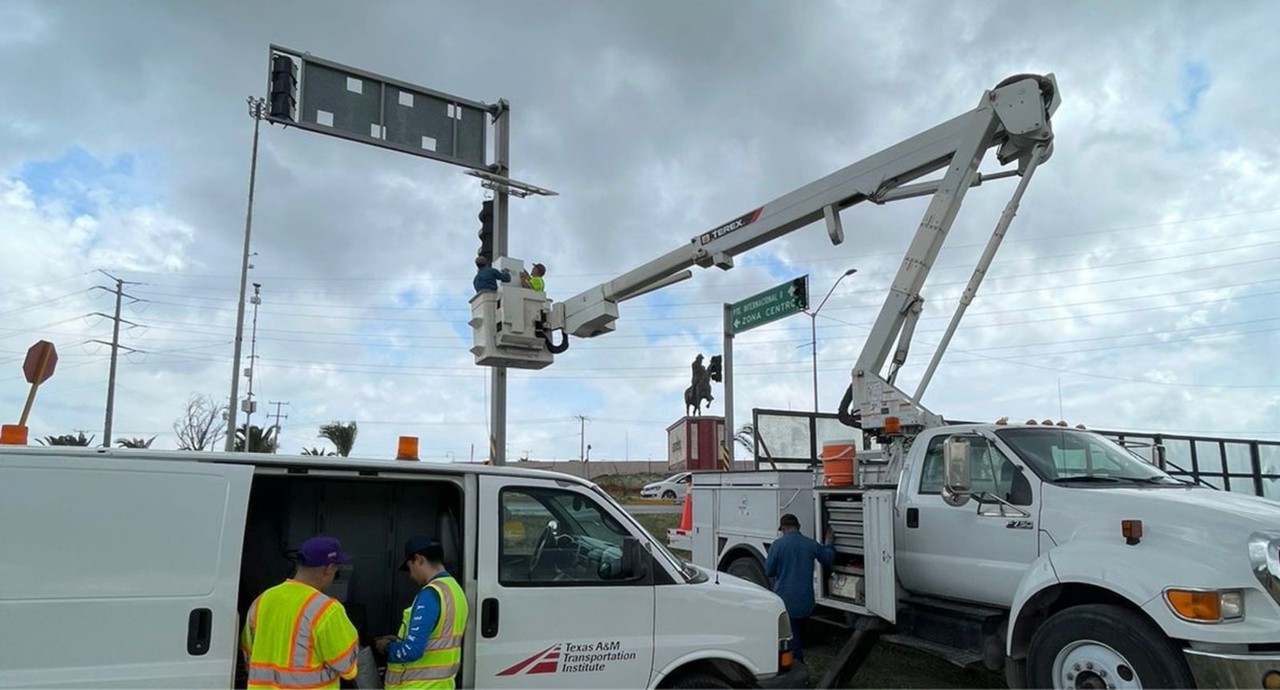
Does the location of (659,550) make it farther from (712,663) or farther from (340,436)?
(340,436)

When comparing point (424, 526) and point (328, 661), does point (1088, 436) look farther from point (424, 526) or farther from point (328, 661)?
point (328, 661)

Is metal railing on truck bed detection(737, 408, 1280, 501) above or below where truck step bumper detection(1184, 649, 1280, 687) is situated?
above

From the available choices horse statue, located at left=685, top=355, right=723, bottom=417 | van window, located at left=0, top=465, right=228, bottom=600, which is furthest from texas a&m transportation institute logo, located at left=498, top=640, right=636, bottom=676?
horse statue, located at left=685, top=355, right=723, bottom=417

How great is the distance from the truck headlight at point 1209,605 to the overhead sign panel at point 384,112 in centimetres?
795

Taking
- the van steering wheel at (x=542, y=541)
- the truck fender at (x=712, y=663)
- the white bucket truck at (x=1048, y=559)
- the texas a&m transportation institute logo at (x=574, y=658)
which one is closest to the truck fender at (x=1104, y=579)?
the white bucket truck at (x=1048, y=559)

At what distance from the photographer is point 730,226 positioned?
905cm

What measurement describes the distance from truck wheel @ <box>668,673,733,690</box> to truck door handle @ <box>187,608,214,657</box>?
2380mm

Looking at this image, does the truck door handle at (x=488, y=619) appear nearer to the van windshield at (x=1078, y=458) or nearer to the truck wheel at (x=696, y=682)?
the truck wheel at (x=696, y=682)

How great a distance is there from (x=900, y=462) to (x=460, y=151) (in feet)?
19.7

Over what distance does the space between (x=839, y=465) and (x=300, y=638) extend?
213 inches

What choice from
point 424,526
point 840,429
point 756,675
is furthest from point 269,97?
point 840,429

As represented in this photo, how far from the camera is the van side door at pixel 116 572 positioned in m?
3.24

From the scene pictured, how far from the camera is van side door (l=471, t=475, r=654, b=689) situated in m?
4.12

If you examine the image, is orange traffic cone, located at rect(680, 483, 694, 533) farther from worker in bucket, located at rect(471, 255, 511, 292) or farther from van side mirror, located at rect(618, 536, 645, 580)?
van side mirror, located at rect(618, 536, 645, 580)
